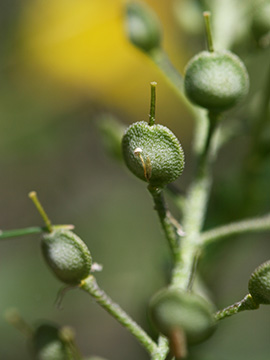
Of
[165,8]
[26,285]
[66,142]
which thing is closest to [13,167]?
[66,142]

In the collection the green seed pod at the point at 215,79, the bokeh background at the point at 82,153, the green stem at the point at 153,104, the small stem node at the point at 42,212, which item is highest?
the green stem at the point at 153,104

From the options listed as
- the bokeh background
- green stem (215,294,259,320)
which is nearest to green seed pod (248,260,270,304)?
green stem (215,294,259,320)

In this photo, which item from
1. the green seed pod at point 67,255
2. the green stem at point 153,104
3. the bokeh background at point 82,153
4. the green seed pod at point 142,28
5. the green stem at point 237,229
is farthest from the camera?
the bokeh background at point 82,153

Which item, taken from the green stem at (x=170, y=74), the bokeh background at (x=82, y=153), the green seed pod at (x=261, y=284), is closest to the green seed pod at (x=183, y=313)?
→ the green seed pod at (x=261, y=284)

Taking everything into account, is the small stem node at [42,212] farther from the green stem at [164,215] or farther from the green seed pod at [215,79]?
the green seed pod at [215,79]

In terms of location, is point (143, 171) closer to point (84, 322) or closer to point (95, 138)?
point (84, 322)

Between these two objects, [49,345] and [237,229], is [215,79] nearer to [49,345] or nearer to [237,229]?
[237,229]

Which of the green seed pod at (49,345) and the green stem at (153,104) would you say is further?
the green seed pod at (49,345)

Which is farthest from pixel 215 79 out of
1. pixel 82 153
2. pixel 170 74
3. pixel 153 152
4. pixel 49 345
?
pixel 82 153
